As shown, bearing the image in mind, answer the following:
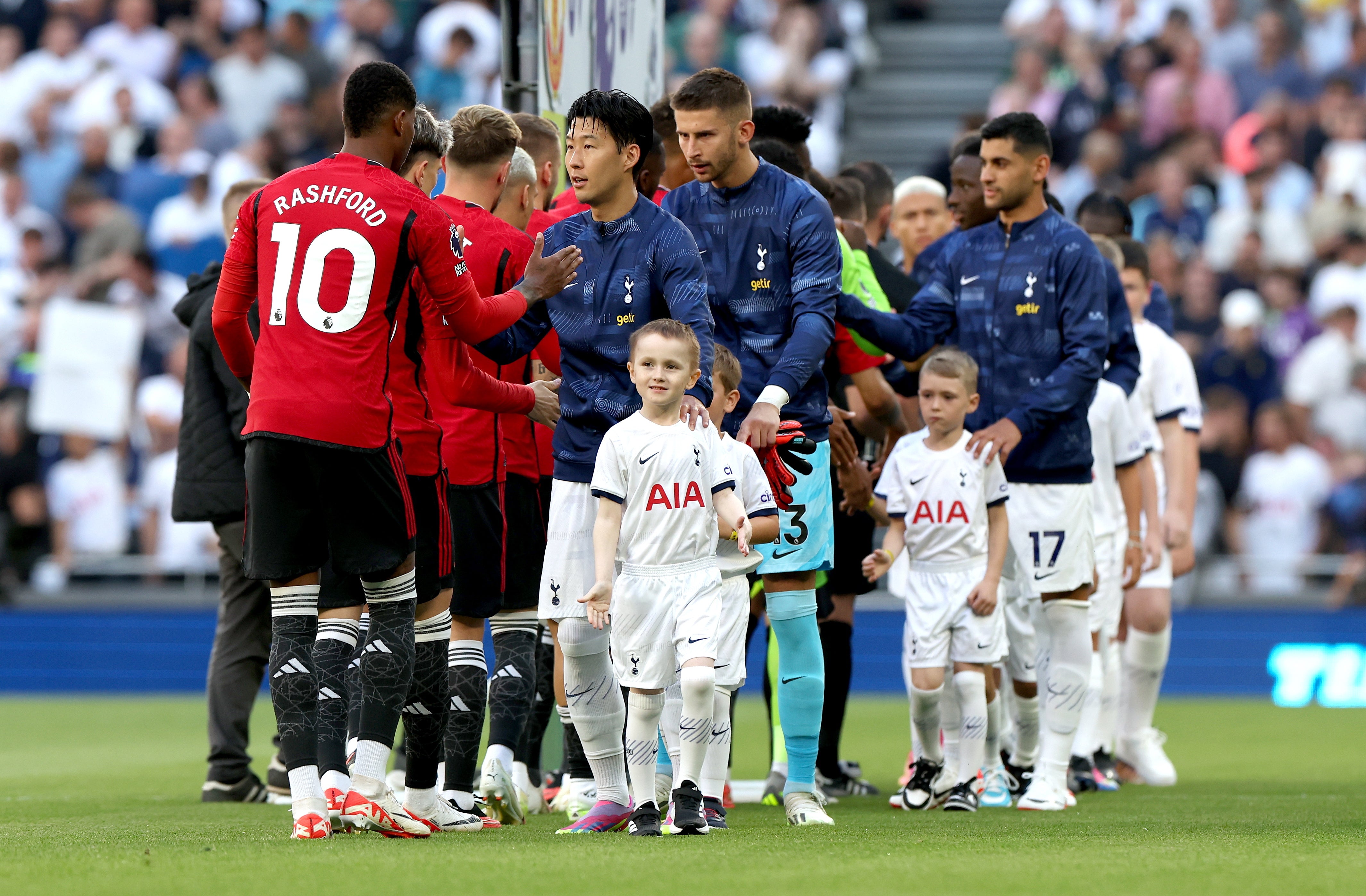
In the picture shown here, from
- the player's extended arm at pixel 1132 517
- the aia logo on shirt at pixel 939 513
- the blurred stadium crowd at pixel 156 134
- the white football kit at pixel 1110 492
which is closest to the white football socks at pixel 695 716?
the aia logo on shirt at pixel 939 513

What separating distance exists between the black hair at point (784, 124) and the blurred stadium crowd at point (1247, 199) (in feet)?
16.0

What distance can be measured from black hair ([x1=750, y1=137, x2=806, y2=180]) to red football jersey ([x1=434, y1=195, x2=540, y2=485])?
125 cm

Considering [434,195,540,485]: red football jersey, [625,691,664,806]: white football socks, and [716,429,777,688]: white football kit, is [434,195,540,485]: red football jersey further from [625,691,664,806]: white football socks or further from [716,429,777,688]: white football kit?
[625,691,664,806]: white football socks

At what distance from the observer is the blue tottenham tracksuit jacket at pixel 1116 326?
7227mm

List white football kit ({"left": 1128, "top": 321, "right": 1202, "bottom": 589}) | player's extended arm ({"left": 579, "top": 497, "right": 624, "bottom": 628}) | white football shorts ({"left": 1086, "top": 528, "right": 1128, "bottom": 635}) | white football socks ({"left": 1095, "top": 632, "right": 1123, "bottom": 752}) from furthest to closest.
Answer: white football kit ({"left": 1128, "top": 321, "right": 1202, "bottom": 589}) → white football socks ({"left": 1095, "top": 632, "right": 1123, "bottom": 752}) → white football shorts ({"left": 1086, "top": 528, "right": 1128, "bottom": 635}) → player's extended arm ({"left": 579, "top": 497, "right": 624, "bottom": 628})

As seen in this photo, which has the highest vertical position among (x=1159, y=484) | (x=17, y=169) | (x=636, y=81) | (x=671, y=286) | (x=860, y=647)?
(x=17, y=169)

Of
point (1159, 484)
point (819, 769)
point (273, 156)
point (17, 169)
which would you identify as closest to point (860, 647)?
point (1159, 484)

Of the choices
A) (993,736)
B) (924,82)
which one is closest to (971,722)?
(993,736)

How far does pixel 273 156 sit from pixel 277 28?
2.68 m

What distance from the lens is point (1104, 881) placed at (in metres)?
4.27

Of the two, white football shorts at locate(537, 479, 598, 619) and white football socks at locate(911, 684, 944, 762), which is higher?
white football shorts at locate(537, 479, 598, 619)

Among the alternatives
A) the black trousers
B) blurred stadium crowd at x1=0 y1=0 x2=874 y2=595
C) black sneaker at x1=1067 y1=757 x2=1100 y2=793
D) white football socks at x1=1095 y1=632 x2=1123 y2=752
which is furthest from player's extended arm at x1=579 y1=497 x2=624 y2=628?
blurred stadium crowd at x1=0 y1=0 x2=874 y2=595

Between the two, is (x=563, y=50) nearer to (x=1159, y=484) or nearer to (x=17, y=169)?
(x=1159, y=484)

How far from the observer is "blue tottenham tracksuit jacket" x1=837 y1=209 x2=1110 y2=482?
6.64 metres
